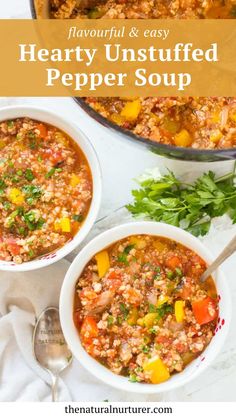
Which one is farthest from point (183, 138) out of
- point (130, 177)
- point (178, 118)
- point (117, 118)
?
point (130, 177)

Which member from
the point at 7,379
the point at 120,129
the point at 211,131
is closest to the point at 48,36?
the point at 120,129

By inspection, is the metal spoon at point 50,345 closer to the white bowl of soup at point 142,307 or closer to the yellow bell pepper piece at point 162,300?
the white bowl of soup at point 142,307

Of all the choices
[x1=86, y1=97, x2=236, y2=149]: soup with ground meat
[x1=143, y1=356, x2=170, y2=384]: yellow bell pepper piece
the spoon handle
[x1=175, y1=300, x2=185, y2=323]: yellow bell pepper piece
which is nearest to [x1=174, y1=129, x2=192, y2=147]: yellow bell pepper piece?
[x1=86, y1=97, x2=236, y2=149]: soup with ground meat

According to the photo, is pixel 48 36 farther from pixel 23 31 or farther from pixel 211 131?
pixel 211 131

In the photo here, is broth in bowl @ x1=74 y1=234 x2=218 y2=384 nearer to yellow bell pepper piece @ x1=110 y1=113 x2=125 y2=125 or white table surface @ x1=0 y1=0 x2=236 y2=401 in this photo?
white table surface @ x1=0 y1=0 x2=236 y2=401

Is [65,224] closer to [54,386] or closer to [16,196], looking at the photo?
[16,196]

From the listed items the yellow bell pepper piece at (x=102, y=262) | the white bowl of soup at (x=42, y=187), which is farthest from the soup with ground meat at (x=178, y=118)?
the yellow bell pepper piece at (x=102, y=262)
